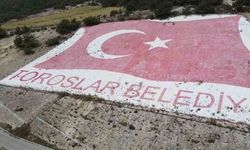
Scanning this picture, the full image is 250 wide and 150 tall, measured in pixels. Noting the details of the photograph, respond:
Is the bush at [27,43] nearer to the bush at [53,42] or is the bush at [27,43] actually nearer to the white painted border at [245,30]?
the bush at [53,42]

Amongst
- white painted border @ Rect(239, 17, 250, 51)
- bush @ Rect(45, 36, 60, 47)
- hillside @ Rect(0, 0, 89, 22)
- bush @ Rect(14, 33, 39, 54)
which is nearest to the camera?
white painted border @ Rect(239, 17, 250, 51)

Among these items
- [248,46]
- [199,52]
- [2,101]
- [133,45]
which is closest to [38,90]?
[2,101]

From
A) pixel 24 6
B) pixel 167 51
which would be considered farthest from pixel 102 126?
pixel 24 6

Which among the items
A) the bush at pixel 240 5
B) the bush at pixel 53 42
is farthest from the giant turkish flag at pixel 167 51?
the bush at pixel 240 5

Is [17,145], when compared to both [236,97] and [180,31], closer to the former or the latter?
[236,97]

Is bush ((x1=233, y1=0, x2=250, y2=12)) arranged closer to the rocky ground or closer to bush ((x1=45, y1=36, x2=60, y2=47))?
bush ((x1=45, y1=36, x2=60, y2=47))

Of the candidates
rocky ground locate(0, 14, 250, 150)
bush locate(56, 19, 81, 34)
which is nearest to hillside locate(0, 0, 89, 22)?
bush locate(56, 19, 81, 34)
